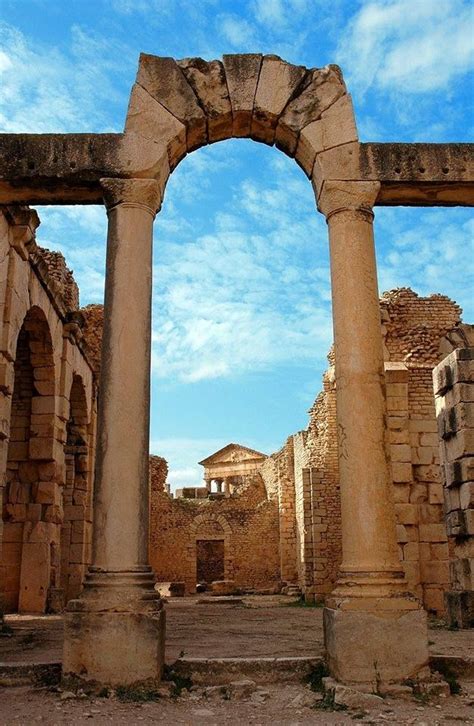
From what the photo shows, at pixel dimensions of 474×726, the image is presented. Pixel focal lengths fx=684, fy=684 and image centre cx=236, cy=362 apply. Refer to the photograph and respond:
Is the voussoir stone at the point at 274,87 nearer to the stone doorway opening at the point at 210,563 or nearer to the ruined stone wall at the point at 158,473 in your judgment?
the ruined stone wall at the point at 158,473

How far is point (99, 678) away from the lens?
5270 millimetres

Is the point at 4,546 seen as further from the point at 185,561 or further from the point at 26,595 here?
the point at 185,561

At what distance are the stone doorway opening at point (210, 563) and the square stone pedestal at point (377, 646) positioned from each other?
25253 millimetres

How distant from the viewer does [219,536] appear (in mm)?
27781

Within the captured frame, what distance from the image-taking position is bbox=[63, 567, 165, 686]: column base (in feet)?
17.4

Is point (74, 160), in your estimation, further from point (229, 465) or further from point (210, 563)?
point (229, 465)

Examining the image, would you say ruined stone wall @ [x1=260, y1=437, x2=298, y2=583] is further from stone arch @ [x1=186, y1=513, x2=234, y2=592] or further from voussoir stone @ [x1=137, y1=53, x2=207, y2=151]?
voussoir stone @ [x1=137, y1=53, x2=207, y2=151]

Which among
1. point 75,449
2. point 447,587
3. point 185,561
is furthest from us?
point 185,561

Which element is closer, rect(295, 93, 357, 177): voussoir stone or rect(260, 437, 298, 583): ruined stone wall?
rect(295, 93, 357, 177): voussoir stone

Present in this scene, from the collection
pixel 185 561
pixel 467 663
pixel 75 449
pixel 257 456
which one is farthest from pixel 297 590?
pixel 257 456

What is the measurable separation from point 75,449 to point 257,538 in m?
13.8

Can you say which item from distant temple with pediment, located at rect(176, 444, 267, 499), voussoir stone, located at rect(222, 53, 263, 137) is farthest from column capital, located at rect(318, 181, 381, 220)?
distant temple with pediment, located at rect(176, 444, 267, 499)

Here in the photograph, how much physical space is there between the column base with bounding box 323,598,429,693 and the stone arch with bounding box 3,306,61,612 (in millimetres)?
8011

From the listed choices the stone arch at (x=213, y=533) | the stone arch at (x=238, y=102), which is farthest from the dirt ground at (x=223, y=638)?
the stone arch at (x=213, y=533)
